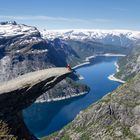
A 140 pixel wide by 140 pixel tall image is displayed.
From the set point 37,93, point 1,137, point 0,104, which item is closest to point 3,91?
point 0,104

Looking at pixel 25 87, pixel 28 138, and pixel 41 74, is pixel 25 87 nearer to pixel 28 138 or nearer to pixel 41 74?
pixel 41 74

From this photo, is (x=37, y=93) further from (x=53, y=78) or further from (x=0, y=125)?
(x=0, y=125)

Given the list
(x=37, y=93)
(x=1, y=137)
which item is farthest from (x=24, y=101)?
(x=1, y=137)

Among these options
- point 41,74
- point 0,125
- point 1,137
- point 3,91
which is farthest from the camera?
point 41,74

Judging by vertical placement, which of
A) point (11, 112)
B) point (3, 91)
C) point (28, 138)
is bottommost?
point (28, 138)

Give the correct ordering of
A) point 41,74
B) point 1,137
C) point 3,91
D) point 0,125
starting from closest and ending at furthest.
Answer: point 1,137
point 0,125
point 3,91
point 41,74

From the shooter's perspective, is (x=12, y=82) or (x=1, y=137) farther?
(x=12, y=82)

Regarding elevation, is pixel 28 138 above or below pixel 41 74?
below
